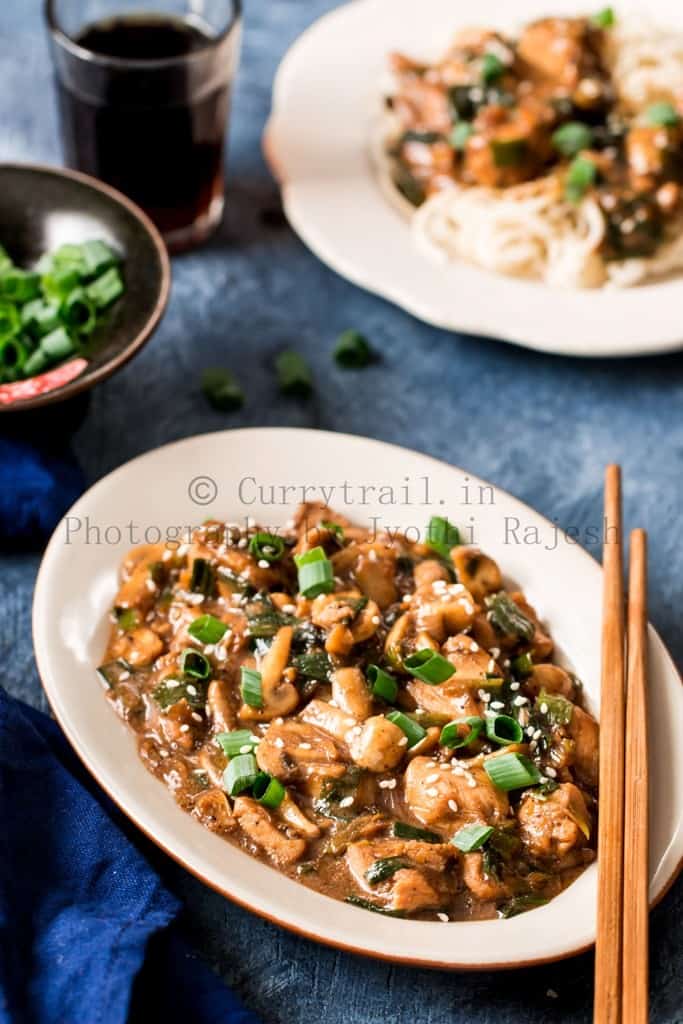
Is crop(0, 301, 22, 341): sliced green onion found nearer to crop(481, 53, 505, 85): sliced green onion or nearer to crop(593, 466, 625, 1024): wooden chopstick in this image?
crop(593, 466, 625, 1024): wooden chopstick

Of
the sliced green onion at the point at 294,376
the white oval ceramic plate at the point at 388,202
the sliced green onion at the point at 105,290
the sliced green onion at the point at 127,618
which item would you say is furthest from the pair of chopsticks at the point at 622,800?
the sliced green onion at the point at 105,290

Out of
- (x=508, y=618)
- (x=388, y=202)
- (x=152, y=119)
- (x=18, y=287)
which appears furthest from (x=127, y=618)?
(x=388, y=202)

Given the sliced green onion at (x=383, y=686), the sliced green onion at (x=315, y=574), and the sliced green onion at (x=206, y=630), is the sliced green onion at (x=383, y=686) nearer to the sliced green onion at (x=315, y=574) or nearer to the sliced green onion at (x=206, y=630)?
the sliced green onion at (x=315, y=574)

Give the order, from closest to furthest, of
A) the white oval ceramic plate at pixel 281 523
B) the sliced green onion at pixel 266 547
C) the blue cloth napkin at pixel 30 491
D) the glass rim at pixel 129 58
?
the white oval ceramic plate at pixel 281 523 → the sliced green onion at pixel 266 547 → the blue cloth napkin at pixel 30 491 → the glass rim at pixel 129 58

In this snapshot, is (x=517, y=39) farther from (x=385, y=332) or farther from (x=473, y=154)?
(x=385, y=332)

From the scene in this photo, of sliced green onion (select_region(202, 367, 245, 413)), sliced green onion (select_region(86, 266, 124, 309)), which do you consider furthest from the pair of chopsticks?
sliced green onion (select_region(86, 266, 124, 309))

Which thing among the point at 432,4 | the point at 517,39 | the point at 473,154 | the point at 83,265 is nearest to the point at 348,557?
the point at 83,265
